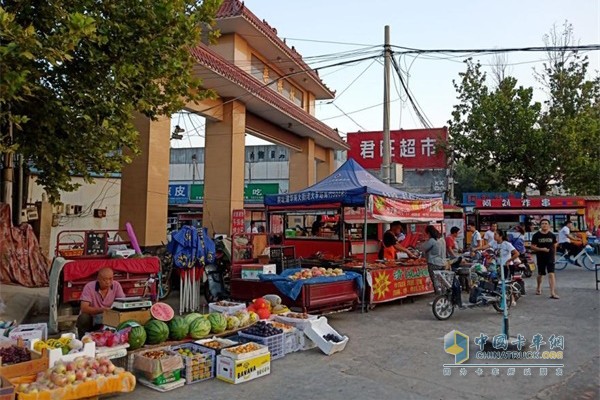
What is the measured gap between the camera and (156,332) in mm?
5434

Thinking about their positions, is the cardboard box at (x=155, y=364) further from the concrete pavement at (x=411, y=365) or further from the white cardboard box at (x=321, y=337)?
the white cardboard box at (x=321, y=337)

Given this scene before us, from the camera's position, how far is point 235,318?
6309 mm

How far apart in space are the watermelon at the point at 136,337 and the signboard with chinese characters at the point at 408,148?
2036cm

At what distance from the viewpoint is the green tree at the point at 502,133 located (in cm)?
2106

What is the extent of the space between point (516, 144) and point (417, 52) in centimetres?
1153

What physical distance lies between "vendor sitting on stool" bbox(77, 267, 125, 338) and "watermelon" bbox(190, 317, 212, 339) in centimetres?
122

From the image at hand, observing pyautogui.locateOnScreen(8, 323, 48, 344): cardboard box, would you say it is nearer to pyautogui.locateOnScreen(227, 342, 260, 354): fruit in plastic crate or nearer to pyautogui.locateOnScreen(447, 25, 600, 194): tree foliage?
pyautogui.locateOnScreen(227, 342, 260, 354): fruit in plastic crate

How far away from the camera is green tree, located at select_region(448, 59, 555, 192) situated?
2106 centimetres

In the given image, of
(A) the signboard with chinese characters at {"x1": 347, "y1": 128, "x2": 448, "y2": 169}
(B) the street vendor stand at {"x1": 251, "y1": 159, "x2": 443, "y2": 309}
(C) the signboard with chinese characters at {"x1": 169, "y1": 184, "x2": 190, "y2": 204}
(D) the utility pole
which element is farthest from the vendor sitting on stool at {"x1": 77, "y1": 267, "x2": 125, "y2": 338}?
(C) the signboard with chinese characters at {"x1": 169, "y1": 184, "x2": 190, "y2": 204}

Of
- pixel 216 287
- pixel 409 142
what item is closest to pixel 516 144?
pixel 409 142

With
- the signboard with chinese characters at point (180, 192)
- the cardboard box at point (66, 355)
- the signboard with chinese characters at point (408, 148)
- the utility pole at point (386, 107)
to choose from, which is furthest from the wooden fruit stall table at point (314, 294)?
the signboard with chinese characters at point (180, 192)

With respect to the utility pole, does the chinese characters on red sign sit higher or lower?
lower

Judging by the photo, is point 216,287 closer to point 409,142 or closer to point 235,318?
point 235,318

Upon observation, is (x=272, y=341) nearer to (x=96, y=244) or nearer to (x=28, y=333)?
(x=28, y=333)
